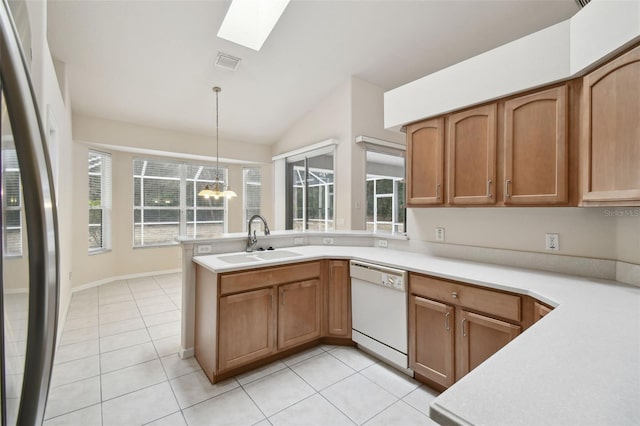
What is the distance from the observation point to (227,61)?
3.62 meters

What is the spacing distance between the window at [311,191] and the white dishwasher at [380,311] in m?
2.20

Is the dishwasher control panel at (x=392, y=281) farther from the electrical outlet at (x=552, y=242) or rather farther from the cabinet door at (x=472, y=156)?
the electrical outlet at (x=552, y=242)

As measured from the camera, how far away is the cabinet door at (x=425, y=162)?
96.1 inches

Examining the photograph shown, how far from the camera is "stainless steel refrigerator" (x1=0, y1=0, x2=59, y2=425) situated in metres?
0.43

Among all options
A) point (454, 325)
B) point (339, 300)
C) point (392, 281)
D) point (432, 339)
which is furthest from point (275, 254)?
point (454, 325)

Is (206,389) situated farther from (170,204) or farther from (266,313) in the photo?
(170,204)

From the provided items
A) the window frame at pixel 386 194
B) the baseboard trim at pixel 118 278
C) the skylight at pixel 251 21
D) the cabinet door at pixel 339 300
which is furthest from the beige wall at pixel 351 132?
the baseboard trim at pixel 118 278

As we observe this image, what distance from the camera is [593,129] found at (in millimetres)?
1651

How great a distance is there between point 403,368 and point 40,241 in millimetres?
2393

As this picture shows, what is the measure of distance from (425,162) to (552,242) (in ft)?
3.56

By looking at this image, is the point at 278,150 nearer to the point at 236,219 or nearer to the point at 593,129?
the point at 236,219

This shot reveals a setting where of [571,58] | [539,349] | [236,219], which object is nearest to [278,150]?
[236,219]

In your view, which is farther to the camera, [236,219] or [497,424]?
[236,219]

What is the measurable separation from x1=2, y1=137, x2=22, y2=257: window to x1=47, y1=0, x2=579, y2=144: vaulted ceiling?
3.16 m
